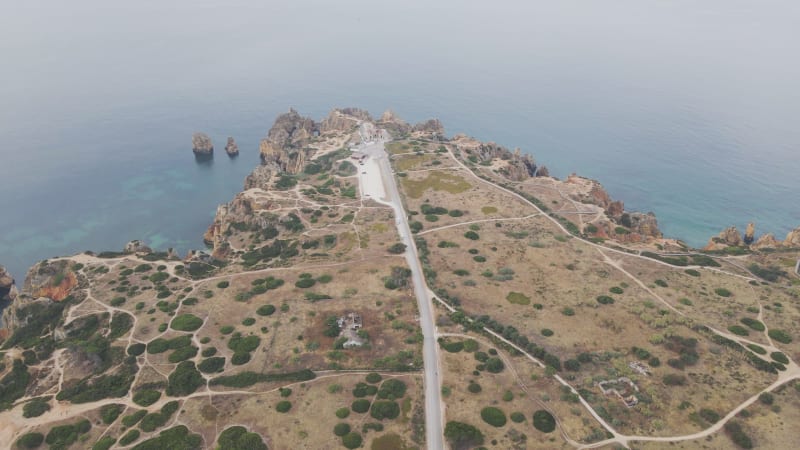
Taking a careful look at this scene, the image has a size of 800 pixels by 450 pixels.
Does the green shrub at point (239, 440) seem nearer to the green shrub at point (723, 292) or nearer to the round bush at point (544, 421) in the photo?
the round bush at point (544, 421)

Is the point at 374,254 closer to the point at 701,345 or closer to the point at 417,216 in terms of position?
the point at 417,216

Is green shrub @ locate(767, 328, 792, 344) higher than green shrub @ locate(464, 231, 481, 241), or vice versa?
green shrub @ locate(464, 231, 481, 241)

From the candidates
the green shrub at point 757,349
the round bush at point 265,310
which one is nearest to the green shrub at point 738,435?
the green shrub at point 757,349

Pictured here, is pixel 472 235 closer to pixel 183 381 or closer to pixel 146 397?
pixel 183 381

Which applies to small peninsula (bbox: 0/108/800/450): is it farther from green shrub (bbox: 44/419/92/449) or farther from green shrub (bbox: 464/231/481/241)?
green shrub (bbox: 464/231/481/241)

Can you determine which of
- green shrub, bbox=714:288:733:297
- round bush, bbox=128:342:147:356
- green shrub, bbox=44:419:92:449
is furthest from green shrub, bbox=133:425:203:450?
green shrub, bbox=714:288:733:297

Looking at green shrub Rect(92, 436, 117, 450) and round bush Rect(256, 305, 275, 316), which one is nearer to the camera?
green shrub Rect(92, 436, 117, 450)
